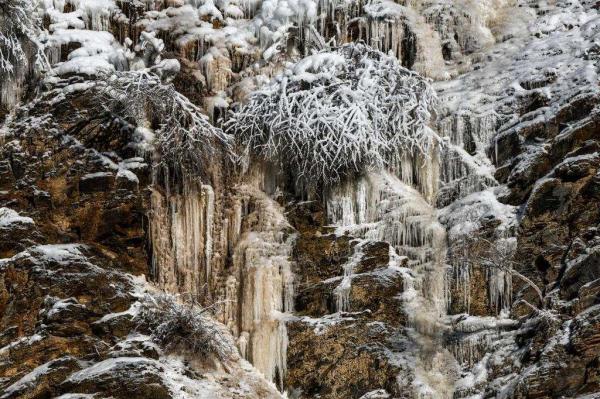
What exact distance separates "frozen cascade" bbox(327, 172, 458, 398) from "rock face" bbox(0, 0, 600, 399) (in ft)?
0.11

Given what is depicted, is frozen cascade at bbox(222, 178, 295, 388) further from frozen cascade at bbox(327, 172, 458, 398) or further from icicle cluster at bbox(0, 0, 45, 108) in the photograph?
A: icicle cluster at bbox(0, 0, 45, 108)

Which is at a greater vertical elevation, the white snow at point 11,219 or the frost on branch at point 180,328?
the white snow at point 11,219

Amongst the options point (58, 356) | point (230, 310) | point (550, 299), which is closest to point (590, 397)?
point (550, 299)

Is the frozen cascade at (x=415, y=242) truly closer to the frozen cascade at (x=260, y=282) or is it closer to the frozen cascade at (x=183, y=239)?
the frozen cascade at (x=260, y=282)

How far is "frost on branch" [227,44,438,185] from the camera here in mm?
15773

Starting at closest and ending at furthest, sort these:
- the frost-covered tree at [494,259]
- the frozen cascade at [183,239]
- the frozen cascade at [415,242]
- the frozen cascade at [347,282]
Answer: the frozen cascade at [415,242] → the frost-covered tree at [494,259] → the frozen cascade at [347,282] → the frozen cascade at [183,239]

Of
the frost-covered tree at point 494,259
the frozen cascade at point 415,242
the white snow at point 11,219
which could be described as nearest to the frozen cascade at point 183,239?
the white snow at point 11,219

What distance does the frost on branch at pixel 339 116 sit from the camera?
15.8 m

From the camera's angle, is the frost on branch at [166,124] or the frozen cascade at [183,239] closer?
the frozen cascade at [183,239]

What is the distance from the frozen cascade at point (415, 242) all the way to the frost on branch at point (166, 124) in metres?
2.25

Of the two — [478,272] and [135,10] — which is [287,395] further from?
[135,10]

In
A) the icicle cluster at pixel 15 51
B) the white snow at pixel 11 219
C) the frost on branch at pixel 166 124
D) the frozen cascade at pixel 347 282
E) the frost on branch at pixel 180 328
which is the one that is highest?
the icicle cluster at pixel 15 51

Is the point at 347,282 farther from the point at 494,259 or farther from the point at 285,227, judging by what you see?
the point at 494,259

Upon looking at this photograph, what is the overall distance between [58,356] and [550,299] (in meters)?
6.98
